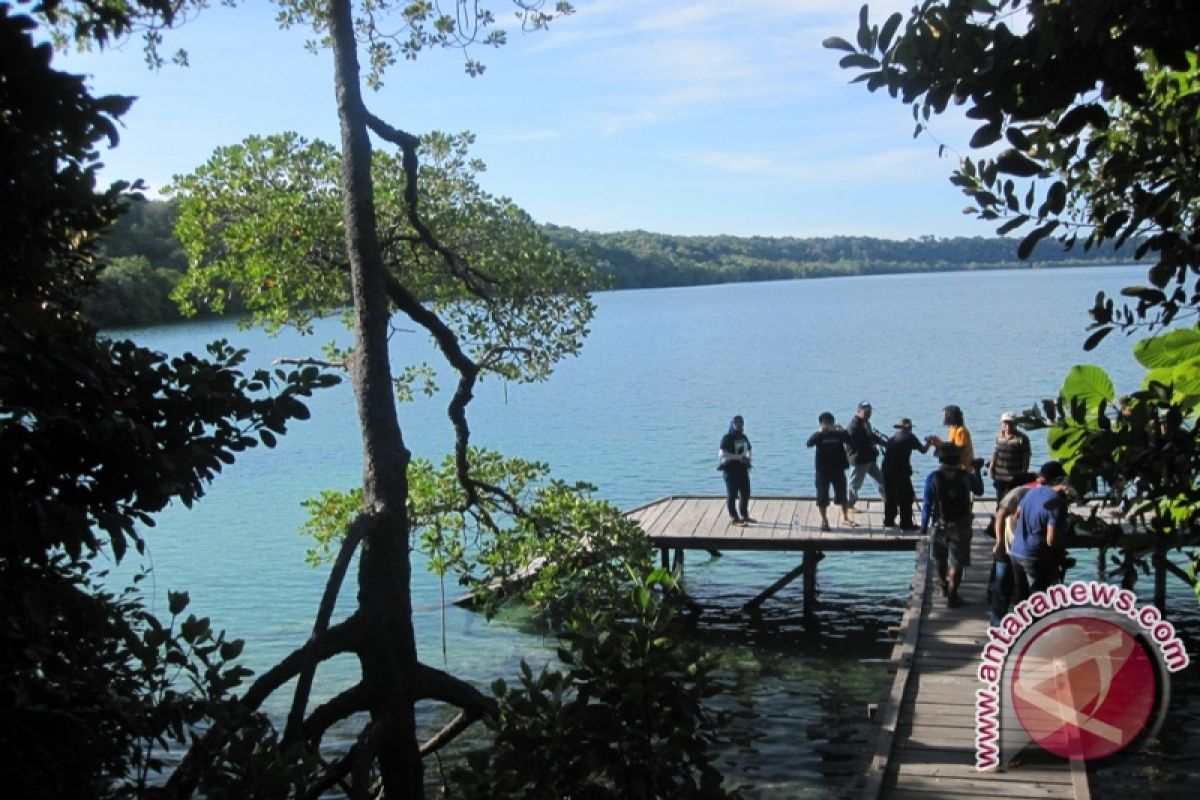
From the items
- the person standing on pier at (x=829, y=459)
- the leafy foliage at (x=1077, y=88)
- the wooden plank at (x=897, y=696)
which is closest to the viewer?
the leafy foliage at (x=1077, y=88)

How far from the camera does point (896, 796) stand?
7.36 meters

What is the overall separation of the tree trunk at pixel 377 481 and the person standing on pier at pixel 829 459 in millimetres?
8872

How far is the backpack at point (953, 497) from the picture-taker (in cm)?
1155

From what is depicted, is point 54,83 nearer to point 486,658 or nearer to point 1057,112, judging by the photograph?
point 1057,112

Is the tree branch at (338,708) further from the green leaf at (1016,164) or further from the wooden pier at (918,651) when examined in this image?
the green leaf at (1016,164)

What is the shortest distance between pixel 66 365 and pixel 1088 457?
2708 mm

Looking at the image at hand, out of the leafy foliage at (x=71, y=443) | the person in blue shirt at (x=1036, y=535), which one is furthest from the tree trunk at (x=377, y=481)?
the person in blue shirt at (x=1036, y=535)

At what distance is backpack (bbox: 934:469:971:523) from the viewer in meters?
11.6

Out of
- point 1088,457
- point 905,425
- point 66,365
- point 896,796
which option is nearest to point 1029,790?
point 896,796

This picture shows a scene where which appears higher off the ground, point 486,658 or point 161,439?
point 161,439

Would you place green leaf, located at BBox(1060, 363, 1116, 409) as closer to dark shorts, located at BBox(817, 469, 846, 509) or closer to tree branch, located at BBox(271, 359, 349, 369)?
tree branch, located at BBox(271, 359, 349, 369)

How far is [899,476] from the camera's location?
606 inches

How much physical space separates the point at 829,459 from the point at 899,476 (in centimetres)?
100

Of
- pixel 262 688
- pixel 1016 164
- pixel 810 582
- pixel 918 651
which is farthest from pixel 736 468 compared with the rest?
pixel 1016 164
